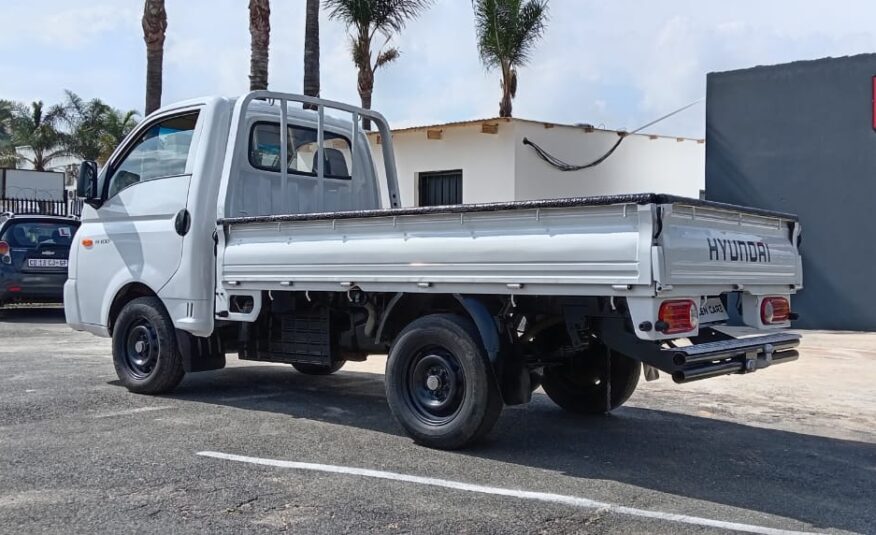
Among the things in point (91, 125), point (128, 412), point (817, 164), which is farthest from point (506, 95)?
point (91, 125)

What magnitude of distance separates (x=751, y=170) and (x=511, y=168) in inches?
181

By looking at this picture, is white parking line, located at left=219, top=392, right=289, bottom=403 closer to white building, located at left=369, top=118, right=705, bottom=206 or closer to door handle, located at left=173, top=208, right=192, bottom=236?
door handle, located at left=173, top=208, right=192, bottom=236

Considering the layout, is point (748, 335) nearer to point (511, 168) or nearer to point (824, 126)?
point (824, 126)

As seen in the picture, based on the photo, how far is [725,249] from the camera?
581 centimetres

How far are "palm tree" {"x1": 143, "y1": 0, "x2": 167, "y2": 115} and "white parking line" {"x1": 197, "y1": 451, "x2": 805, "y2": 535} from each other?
15.0 metres

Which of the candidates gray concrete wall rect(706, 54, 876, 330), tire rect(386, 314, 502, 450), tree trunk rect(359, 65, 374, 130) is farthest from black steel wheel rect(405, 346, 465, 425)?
tree trunk rect(359, 65, 374, 130)

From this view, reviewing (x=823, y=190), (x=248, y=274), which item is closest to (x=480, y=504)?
(x=248, y=274)

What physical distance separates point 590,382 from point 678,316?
227 cm

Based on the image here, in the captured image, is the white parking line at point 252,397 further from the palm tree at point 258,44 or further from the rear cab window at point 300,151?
the palm tree at point 258,44

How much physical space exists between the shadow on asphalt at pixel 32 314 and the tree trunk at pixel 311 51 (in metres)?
6.31

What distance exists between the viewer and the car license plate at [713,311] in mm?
5875

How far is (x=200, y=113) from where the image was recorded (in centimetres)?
801

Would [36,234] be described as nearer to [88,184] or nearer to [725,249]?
[88,184]

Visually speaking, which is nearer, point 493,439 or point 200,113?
point 493,439
